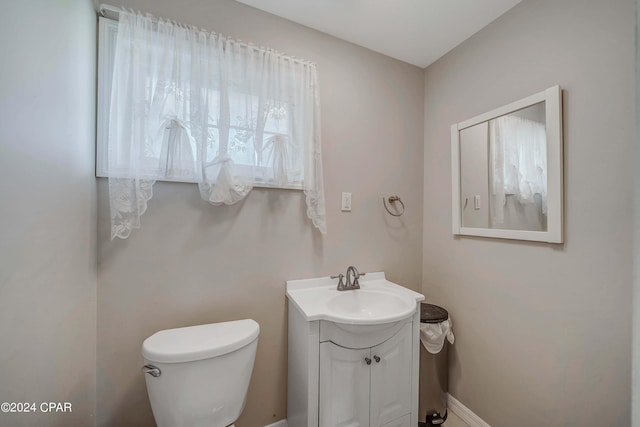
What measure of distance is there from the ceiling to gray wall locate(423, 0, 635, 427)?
13cm

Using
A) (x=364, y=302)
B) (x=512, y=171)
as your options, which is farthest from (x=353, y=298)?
(x=512, y=171)

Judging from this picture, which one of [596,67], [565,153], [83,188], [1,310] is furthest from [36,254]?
[596,67]

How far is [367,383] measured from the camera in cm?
113

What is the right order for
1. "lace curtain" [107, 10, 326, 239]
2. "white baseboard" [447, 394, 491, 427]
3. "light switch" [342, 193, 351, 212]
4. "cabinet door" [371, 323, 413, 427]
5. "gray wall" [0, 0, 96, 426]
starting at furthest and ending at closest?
"light switch" [342, 193, 351, 212] < "white baseboard" [447, 394, 491, 427] < "cabinet door" [371, 323, 413, 427] < "lace curtain" [107, 10, 326, 239] < "gray wall" [0, 0, 96, 426]

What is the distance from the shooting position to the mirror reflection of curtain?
1.16m

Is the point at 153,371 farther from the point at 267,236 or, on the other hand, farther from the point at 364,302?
the point at 364,302

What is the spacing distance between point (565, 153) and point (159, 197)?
6.27 ft

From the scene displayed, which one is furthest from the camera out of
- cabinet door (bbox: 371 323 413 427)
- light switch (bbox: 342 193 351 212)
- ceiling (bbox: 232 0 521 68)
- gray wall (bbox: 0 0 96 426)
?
light switch (bbox: 342 193 351 212)

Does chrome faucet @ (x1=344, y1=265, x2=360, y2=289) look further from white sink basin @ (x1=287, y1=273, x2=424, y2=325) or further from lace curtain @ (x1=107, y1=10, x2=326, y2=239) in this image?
lace curtain @ (x1=107, y1=10, x2=326, y2=239)

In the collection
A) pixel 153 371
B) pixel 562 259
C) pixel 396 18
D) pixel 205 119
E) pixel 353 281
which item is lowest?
pixel 153 371

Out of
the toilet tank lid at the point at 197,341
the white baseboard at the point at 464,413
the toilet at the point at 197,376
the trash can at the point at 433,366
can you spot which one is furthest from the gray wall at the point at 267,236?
the white baseboard at the point at 464,413

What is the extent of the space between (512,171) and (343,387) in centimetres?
142

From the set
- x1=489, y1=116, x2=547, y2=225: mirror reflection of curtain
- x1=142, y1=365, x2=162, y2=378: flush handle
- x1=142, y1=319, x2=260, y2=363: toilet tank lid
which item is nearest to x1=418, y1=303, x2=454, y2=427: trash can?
x1=489, y1=116, x2=547, y2=225: mirror reflection of curtain

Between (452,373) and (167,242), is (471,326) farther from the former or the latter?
(167,242)
